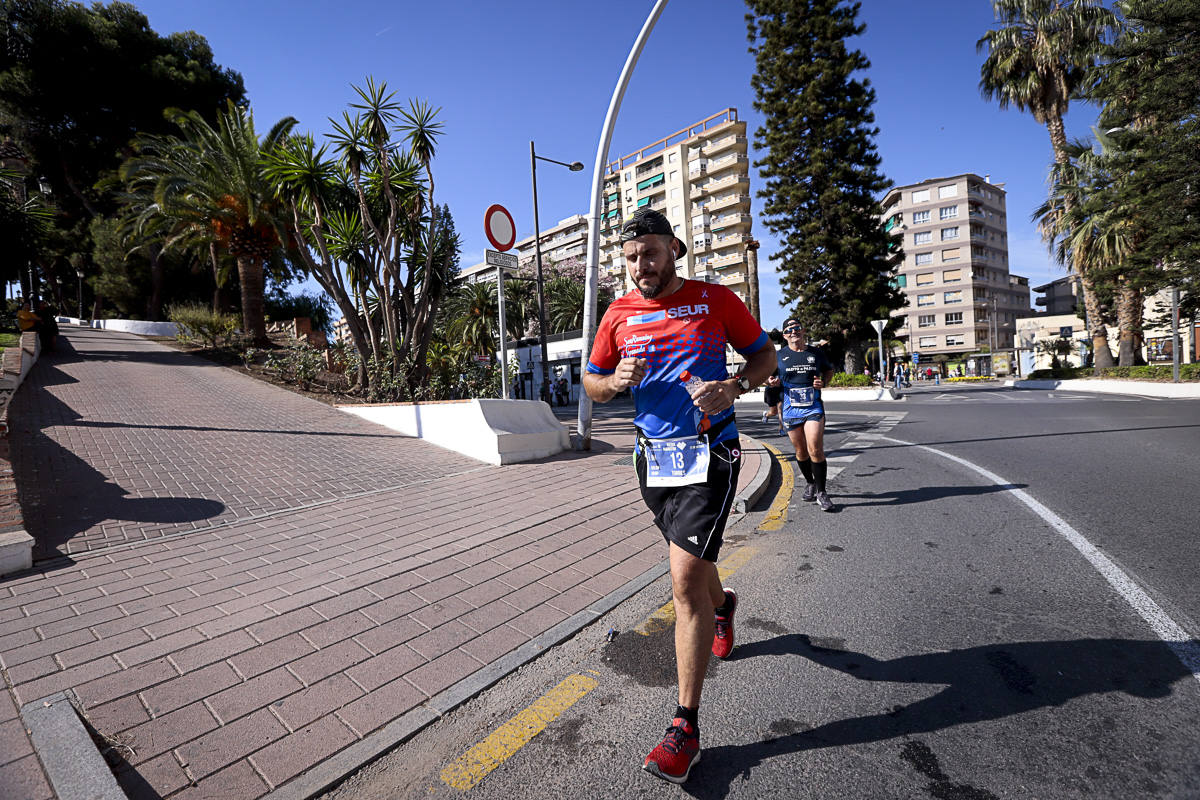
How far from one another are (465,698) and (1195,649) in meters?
3.19

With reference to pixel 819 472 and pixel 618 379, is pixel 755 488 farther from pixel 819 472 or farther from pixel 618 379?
pixel 618 379

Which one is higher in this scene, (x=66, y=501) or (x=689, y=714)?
(x=66, y=501)

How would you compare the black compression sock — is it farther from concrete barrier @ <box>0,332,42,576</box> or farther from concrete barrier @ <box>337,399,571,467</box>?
concrete barrier @ <box>0,332,42,576</box>

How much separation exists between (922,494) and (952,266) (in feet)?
245

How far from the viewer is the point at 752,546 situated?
175 inches

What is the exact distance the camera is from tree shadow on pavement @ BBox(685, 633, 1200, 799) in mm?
2094

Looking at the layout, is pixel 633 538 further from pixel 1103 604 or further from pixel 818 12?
pixel 818 12

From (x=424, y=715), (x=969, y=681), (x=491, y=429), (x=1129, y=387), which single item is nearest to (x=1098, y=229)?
(x=1129, y=387)

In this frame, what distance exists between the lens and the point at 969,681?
2408 mm

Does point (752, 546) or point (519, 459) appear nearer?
point (752, 546)

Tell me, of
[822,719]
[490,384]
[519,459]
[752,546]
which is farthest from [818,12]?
[822,719]

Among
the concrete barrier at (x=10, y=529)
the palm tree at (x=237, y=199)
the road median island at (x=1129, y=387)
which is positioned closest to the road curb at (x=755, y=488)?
the concrete barrier at (x=10, y=529)

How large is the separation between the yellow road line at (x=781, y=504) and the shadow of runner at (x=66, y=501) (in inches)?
200

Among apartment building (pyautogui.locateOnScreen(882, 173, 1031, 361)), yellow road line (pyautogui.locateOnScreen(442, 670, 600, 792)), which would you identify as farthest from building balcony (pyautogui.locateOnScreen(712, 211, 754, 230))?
yellow road line (pyautogui.locateOnScreen(442, 670, 600, 792))
